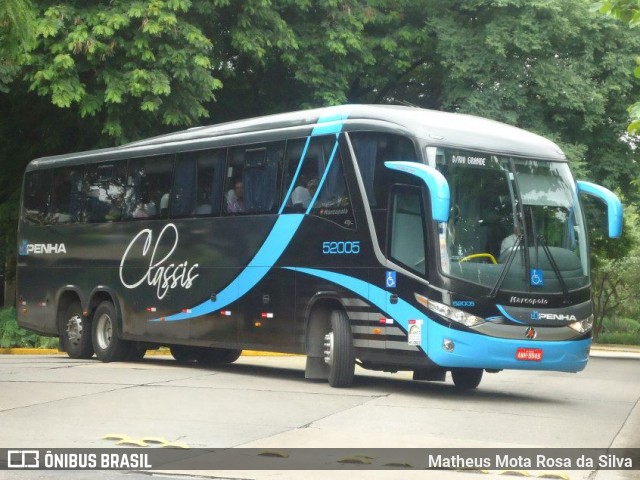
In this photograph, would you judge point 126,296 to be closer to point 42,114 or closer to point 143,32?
point 143,32

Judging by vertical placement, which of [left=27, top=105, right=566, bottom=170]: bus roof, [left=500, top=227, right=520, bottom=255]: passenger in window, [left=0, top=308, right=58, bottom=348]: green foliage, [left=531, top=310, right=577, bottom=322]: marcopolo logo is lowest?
[left=0, top=308, right=58, bottom=348]: green foliage

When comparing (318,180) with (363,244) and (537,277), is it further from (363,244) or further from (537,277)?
(537,277)

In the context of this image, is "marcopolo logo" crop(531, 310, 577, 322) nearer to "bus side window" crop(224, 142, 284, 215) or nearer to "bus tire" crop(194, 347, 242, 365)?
"bus side window" crop(224, 142, 284, 215)

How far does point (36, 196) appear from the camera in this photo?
76.1ft

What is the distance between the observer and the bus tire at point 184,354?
70.3ft

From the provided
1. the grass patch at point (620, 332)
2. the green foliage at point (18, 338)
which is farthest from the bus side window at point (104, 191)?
the grass patch at point (620, 332)

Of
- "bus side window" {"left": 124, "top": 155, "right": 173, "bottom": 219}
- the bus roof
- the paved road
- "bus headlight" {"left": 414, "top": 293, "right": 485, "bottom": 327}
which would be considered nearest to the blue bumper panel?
"bus headlight" {"left": 414, "top": 293, "right": 485, "bottom": 327}

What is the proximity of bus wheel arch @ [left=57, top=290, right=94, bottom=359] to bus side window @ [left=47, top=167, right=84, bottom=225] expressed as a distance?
131cm

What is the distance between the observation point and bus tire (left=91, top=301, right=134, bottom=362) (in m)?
20.7

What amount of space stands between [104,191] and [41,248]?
2.16 m

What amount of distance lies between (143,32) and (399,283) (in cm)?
968

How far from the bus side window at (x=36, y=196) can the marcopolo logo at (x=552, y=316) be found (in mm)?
10615

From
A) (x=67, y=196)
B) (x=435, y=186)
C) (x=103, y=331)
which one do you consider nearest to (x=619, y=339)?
(x=67, y=196)

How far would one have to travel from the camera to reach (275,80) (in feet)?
94.3
